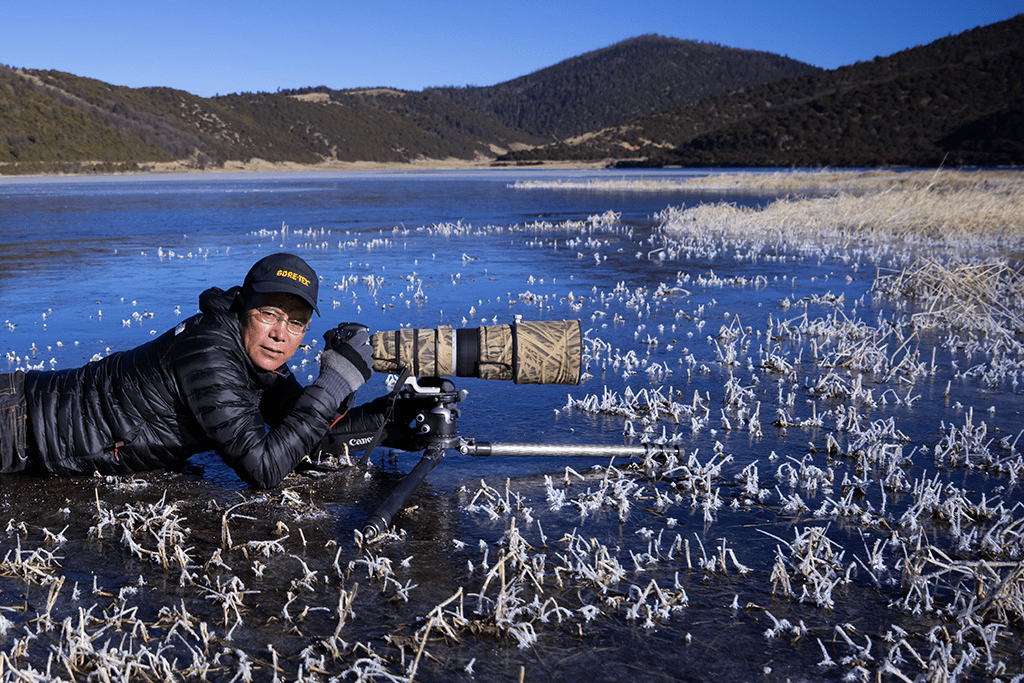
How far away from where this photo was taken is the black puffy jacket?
137 inches

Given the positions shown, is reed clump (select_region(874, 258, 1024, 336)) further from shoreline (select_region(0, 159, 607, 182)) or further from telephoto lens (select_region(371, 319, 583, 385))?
shoreline (select_region(0, 159, 607, 182))

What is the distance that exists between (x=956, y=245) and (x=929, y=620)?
13458mm

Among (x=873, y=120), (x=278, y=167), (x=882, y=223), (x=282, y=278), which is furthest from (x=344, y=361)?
(x=278, y=167)

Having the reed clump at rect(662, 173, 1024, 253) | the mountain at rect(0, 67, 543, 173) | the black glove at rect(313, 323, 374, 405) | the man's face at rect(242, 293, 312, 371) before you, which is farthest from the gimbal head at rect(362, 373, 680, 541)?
the mountain at rect(0, 67, 543, 173)

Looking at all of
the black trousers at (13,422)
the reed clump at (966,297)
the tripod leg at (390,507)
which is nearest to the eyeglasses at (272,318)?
the tripod leg at (390,507)

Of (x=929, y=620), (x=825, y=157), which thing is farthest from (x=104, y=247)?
(x=825, y=157)

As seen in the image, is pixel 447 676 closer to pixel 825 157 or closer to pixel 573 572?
pixel 573 572

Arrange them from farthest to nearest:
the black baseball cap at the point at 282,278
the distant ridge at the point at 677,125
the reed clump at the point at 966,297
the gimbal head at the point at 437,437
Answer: the distant ridge at the point at 677,125, the reed clump at the point at 966,297, the gimbal head at the point at 437,437, the black baseball cap at the point at 282,278

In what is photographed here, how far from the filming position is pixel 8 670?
238 cm

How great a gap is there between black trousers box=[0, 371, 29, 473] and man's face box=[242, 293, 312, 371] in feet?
3.87

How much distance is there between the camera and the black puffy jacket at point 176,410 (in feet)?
11.4

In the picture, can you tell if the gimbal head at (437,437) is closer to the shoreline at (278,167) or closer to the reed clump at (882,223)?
the reed clump at (882,223)

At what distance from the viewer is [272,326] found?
139 inches

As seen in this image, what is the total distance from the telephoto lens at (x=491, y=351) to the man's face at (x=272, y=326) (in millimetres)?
375
